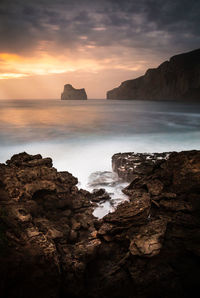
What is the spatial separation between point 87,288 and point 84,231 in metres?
1.81

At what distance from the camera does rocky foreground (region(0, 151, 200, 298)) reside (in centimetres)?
435

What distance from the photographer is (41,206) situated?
6480 millimetres

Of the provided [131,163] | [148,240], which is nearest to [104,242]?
[148,240]

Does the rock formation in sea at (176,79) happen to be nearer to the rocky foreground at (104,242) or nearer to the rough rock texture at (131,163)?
the rough rock texture at (131,163)

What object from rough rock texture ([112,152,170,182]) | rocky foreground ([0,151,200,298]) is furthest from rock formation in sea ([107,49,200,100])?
rocky foreground ([0,151,200,298])

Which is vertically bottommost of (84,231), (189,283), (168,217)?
(189,283)

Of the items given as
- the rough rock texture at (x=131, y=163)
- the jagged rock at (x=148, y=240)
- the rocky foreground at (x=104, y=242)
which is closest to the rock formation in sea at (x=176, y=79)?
the rough rock texture at (x=131, y=163)

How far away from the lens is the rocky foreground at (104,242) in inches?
171

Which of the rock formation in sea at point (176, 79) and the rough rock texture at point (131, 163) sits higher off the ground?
the rock formation in sea at point (176, 79)

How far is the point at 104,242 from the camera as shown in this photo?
17.6 feet

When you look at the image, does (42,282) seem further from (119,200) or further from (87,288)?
(119,200)

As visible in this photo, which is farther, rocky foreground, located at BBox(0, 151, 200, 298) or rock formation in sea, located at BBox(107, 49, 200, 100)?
rock formation in sea, located at BBox(107, 49, 200, 100)

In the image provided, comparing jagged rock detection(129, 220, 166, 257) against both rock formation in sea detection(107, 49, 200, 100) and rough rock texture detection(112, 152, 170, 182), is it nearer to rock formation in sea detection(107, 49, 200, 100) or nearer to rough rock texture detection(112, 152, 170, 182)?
rough rock texture detection(112, 152, 170, 182)

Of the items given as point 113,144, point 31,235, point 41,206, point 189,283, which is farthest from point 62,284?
point 113,144
